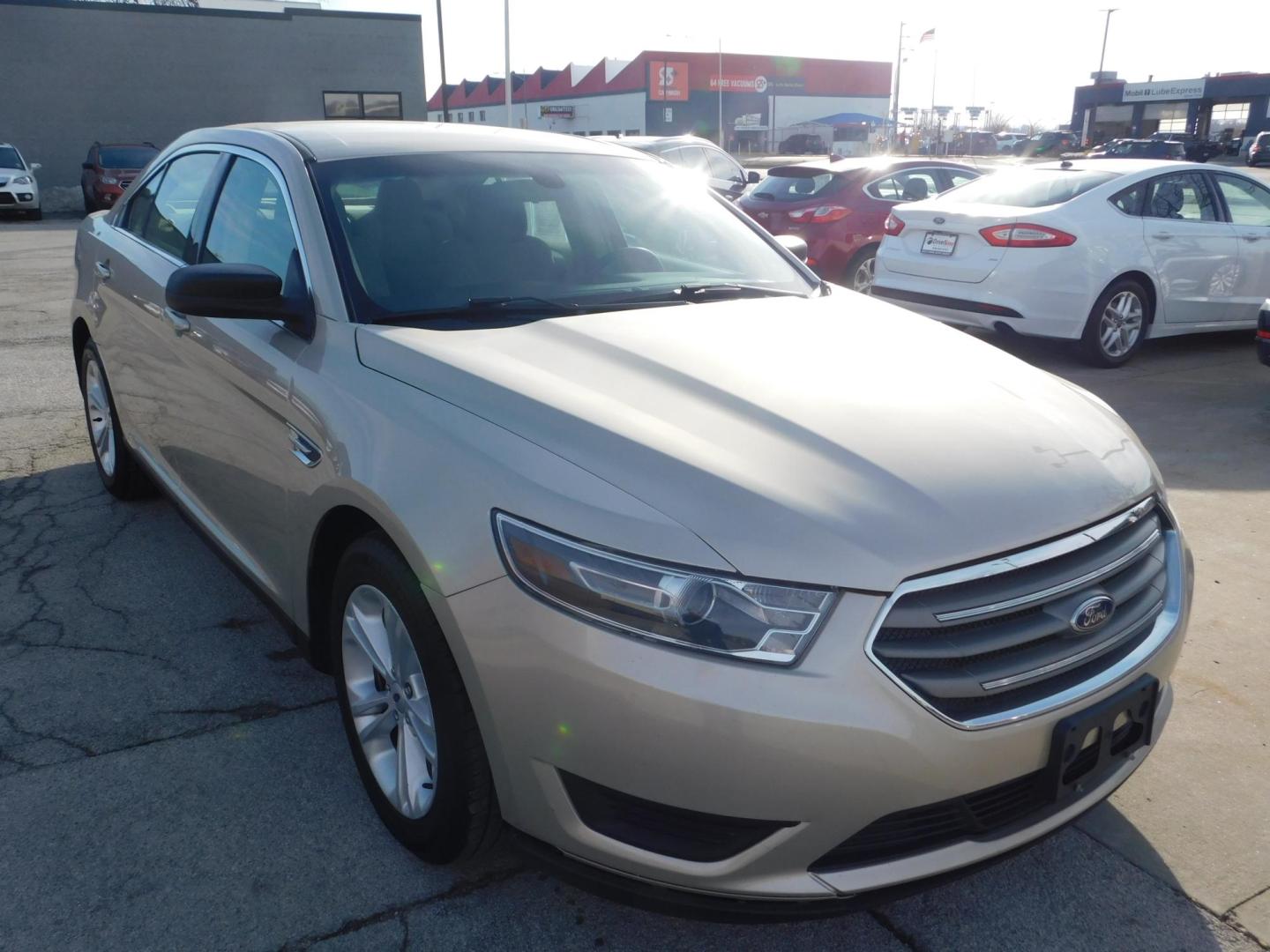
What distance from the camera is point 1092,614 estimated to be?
2121 mm

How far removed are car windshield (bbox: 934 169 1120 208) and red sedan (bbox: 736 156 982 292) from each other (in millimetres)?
1483

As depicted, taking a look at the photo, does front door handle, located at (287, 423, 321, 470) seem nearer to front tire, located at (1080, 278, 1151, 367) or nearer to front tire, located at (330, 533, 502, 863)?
front tire, located at (330, 533, 502, 863)

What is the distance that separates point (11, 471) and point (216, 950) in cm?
416

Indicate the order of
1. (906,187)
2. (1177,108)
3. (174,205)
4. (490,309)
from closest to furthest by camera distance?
(490,309) < (174,205) < (906,187) < (1177,108)

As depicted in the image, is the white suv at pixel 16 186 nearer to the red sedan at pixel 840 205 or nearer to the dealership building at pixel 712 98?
the red sedan at pixel 840 205

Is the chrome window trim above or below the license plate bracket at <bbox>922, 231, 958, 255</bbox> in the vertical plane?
above

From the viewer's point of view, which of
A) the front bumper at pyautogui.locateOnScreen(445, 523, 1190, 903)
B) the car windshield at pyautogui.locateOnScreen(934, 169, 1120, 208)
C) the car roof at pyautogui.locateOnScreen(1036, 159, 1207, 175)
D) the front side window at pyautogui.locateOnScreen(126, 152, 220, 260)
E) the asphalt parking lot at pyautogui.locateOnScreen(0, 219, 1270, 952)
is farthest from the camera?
the car roof at pyautogui.locateOnScreen(1036, 159, 1207, 175)

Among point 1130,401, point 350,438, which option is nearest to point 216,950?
point 350,438

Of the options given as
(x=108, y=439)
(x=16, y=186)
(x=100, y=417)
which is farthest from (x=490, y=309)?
(x=16, y=186)

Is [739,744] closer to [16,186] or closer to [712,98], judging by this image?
[16,186]

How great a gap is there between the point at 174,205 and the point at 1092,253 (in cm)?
612

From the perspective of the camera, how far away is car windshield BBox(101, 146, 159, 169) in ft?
73.9

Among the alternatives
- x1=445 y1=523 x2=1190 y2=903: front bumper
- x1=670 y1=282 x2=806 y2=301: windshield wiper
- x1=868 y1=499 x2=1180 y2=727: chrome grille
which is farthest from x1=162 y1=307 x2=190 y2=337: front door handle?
x1=868 y1=499 x2=1180 y2=727: chrome grille

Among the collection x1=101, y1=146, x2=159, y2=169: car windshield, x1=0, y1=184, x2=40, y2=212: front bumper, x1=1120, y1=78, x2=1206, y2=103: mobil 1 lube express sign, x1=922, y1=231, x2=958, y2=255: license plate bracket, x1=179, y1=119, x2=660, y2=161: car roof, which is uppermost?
x1=1120, y1=78, x2=1206, y2=103: mobil 1 lube express sign
